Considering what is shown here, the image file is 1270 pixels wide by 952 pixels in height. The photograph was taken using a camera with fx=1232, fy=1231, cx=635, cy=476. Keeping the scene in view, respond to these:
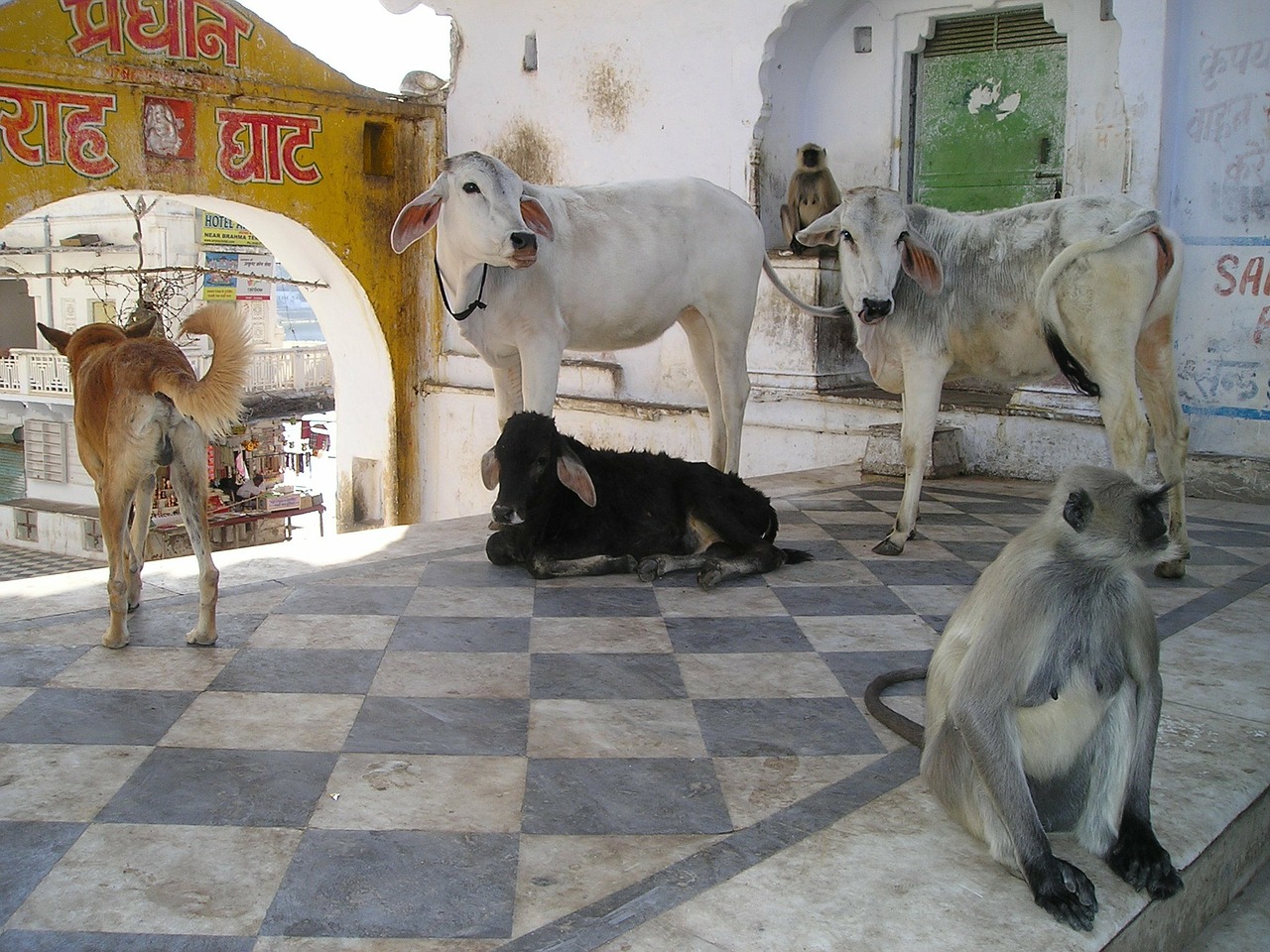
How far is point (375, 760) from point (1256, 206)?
6518 mm

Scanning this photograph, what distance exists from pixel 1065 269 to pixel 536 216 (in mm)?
2382

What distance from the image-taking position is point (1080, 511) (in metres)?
2.59

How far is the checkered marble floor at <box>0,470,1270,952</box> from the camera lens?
2.61 metres

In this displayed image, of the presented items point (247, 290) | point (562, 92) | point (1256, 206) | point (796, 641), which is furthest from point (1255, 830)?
point (247, 290)

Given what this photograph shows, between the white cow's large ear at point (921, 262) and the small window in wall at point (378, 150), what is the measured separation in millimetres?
7762

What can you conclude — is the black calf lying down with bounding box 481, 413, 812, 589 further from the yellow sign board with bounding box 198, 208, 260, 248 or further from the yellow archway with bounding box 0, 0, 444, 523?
the yellow sign board with bounding box 198, 208, 260, 248

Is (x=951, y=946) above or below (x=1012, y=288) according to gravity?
below

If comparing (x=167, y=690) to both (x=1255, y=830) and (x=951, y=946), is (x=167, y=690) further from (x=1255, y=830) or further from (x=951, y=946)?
(x=1255, y=830)

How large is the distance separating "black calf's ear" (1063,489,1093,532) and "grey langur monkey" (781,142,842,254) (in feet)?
25.0

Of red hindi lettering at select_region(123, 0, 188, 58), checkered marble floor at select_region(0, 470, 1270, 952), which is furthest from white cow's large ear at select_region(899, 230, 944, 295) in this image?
red hindi lettering at select_region(123, 0, 188, 58)

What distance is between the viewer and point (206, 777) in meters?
3.19

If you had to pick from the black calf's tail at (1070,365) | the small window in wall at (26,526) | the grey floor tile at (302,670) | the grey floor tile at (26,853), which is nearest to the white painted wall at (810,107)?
the black calf's tail at (1070,365)

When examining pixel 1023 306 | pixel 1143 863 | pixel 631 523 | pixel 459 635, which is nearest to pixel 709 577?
pixel 631 523

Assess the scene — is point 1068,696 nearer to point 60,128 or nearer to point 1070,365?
point 1070,365
